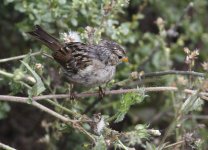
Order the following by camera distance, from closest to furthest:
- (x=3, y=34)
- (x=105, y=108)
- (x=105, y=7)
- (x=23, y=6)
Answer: (x=105, y=7) < (x=23, y=6) < (x=105, y=108) < (x=3, y=34)

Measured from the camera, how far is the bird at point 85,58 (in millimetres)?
3703

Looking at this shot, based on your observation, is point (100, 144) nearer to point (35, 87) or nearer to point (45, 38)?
point (35, 87)

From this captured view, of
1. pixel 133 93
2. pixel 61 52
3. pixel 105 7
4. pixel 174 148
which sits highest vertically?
pixel 105 7

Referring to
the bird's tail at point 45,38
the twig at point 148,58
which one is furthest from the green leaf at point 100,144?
the twig at point 148,58

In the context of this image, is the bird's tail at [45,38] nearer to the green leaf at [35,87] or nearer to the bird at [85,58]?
the bird at [85,58]

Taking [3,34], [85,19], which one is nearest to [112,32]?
[85,19]

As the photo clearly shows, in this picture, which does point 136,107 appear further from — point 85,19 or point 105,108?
point 85,19

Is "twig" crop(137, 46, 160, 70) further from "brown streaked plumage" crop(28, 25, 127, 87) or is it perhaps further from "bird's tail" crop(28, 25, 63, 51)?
"bird's tail" crop(28, 25, 63, 51)

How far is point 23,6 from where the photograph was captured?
4129mm

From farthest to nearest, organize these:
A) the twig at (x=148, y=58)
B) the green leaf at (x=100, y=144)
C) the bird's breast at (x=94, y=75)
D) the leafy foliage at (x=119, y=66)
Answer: the twig at (x=148, y=58), the bird's breast at (x=94, y=75), the leafy foliage at (x=119, y=66), the green leaf at (x=100, y=144)

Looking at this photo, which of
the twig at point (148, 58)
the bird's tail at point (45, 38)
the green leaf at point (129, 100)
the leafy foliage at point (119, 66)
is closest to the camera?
the green leaf at point (129, 100)

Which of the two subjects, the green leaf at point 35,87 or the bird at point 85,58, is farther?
the bird at point 85,58

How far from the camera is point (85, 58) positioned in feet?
12.7

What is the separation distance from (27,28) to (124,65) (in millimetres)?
1034
